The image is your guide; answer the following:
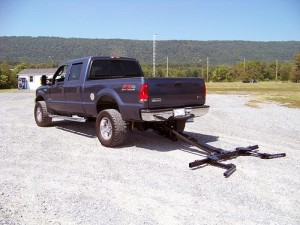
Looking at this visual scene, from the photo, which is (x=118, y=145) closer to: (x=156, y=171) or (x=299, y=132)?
(x=156, y=171)

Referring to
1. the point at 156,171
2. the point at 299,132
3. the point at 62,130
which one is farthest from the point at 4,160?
the point at 299,132

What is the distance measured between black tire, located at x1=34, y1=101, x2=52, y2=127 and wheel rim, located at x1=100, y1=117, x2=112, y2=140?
3.38 m

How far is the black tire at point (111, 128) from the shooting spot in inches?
284

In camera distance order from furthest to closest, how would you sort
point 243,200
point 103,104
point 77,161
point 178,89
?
point 103,104
point 178,89
point 77,161
point 243,200

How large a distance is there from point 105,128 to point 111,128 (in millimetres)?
347

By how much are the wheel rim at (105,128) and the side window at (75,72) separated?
172 centimetres

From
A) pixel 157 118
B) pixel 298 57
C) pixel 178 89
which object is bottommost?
pixel 157 118

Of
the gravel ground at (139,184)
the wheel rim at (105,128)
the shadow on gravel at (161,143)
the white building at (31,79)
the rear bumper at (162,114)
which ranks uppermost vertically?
the white building at (31,79)

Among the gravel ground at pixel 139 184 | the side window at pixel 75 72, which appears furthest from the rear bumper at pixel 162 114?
the side window at pixel 75 72

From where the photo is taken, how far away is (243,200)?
434 centimetres

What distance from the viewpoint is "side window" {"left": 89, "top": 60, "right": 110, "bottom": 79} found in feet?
27.7

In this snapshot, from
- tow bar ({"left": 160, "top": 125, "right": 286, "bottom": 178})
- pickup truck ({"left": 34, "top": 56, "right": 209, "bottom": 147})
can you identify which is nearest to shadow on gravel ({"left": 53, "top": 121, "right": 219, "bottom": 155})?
tow bar ({"left": 160, "top": 125, "right": 286, "bottom": 178})

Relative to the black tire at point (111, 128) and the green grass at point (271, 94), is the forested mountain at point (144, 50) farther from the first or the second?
the black tire at point (111, 128)

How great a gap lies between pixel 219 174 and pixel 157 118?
6.11ft
